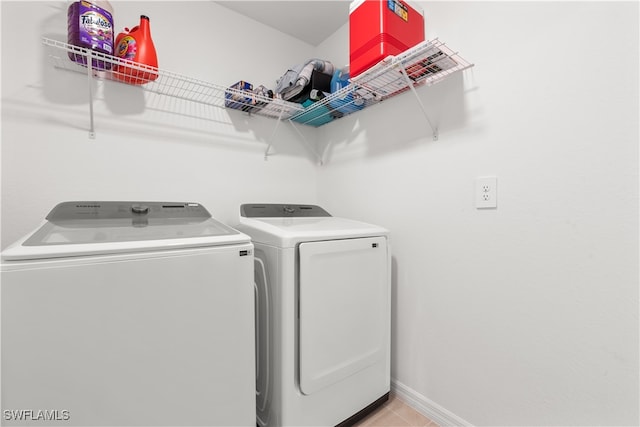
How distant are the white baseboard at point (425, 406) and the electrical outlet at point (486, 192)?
1.08m

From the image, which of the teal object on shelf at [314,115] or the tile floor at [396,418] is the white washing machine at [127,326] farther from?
the teal object on shelf at [314,115]

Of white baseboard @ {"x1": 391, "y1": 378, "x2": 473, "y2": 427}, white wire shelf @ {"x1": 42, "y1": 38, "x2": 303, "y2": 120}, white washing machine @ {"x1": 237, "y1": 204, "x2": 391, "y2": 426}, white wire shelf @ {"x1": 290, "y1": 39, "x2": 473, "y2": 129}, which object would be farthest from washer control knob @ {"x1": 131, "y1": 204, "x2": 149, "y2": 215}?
white baseboard @ {"x1": 391, "y1": 378, "x2": 473, "y2": 427}

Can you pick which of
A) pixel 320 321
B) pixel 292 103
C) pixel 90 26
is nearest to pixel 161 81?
pixel 90 26

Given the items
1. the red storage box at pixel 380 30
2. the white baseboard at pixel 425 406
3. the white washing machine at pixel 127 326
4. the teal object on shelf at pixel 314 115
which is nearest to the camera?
the white washing machine at pixel 127 326

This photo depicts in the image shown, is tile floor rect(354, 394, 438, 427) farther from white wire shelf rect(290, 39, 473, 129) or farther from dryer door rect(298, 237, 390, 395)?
white wire shelf rect(290, 39, 473, 129)

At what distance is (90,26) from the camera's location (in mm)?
1273

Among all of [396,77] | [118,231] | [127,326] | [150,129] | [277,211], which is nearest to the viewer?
[127,326]

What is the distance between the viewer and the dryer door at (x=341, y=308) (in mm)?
1293

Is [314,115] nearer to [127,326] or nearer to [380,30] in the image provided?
[380,30]

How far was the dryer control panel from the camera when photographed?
176 cm

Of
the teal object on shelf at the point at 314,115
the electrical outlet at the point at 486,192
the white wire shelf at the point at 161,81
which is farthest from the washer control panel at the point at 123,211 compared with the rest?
the electrical outlet at the point at 486,192

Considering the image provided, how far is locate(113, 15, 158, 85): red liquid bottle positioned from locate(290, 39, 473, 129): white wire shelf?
93 cm

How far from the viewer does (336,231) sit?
1407 millimetres

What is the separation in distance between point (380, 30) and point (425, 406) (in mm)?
1973
